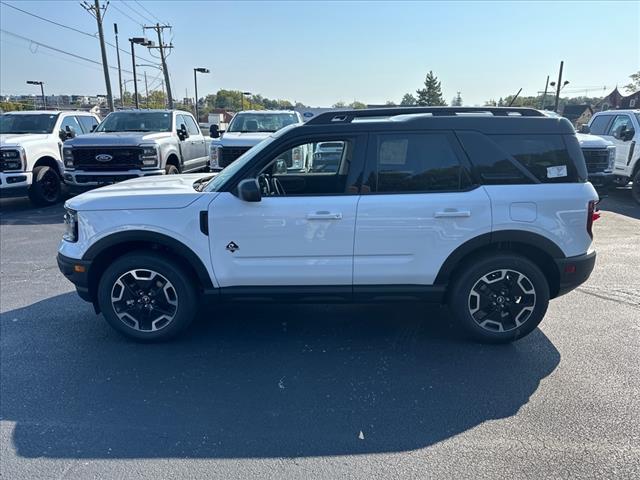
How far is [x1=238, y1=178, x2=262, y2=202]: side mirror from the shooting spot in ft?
11.5

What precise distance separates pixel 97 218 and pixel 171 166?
6846 mm

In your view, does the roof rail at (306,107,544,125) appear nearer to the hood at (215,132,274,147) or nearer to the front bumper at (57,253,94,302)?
the front bumper at (57,253,94,302)

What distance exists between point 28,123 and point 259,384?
36.4 ft

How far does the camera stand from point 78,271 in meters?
3.82

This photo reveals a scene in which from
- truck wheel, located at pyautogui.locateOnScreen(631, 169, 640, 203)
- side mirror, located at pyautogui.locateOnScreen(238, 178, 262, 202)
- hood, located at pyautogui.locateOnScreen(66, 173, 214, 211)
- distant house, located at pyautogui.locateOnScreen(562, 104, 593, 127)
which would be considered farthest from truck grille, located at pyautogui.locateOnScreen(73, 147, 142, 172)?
distant house, located at pyautogui.locateOnScreen(562, 104, 593, 127)

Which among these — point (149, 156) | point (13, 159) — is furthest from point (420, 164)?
point (13, 159)

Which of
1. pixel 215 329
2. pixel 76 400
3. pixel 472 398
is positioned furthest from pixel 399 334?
pixel 76 400

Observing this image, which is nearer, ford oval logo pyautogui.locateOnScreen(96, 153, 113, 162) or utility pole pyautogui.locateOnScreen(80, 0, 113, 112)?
ford oval logo pyautogui.locateOnScreen(96, 153, 113, 162)

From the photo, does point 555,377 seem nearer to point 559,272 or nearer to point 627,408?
point 627,408

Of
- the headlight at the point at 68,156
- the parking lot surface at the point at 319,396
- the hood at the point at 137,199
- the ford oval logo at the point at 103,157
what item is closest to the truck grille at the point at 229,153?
the ford oval logo at the point at 103,157

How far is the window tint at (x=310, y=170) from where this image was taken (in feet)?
12.3

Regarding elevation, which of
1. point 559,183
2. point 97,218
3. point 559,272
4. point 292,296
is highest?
point 559,183

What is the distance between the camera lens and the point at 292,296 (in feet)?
12.5

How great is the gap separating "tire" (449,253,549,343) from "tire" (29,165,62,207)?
10008mm
